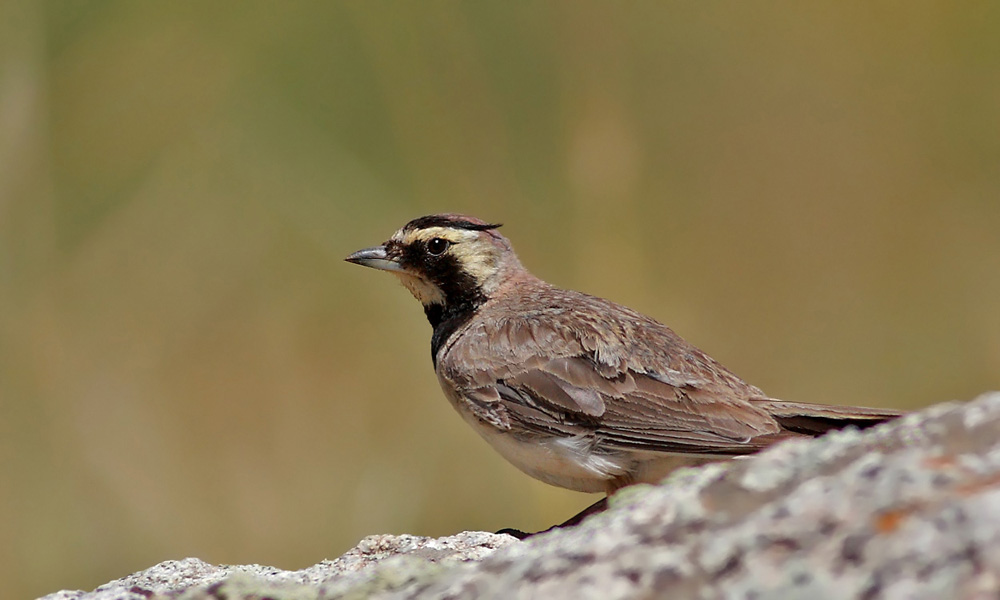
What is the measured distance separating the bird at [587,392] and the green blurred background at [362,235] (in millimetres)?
946

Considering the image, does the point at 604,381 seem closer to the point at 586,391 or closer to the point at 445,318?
the point at 586,391

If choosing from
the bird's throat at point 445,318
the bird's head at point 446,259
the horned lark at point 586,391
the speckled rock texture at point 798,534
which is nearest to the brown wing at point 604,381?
the horned lark at point 586,391

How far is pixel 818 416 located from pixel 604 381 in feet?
3.18

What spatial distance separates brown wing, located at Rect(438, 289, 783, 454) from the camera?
5.02 metres

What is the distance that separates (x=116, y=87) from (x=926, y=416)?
6.67 m

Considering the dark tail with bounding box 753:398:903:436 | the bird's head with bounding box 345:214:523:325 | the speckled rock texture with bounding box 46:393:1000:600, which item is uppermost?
the bird's head with bounding box 345:214:523:325

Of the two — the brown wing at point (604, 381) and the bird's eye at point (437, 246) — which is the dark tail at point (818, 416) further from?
the bird's eye at point (437, 246)

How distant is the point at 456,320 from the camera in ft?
20.4

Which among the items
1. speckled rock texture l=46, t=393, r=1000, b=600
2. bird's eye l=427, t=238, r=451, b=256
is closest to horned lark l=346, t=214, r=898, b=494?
bird's eye l=427, t=238, r=451, b=256

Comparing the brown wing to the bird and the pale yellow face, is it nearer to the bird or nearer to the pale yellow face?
the bird

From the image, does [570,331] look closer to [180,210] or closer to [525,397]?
[525,397]

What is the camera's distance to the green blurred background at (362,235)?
6.74 metres

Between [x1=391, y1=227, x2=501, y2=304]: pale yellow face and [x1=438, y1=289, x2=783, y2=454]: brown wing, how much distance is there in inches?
16.9

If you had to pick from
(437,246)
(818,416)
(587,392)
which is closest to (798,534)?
(818,416)
